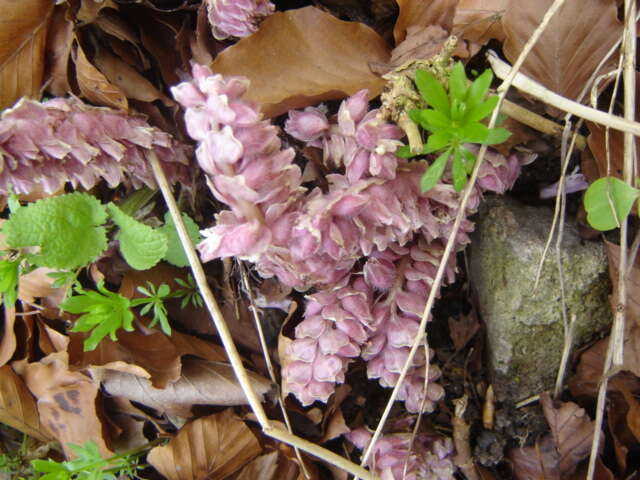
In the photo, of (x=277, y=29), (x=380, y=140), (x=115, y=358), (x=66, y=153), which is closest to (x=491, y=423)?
(x=380, y=140)

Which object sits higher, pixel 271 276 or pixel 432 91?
pixel 432 91

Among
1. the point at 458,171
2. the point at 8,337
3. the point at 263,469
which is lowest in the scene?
the point at 263,469

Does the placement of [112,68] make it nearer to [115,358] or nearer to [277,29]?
[277,29]

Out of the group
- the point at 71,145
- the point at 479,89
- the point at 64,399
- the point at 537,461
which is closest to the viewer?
the point at 479,89

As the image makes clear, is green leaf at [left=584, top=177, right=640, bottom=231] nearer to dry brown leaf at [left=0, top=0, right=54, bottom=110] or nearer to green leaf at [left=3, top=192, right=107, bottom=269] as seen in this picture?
green leaf at [left=3, top=192, right=107, bottom=269]

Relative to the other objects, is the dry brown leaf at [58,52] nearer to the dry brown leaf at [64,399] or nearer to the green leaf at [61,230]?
the green leaf at [61,230]

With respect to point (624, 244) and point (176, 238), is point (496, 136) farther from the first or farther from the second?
point (176, 238)

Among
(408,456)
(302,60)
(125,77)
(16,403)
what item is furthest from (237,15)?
(16,403)
